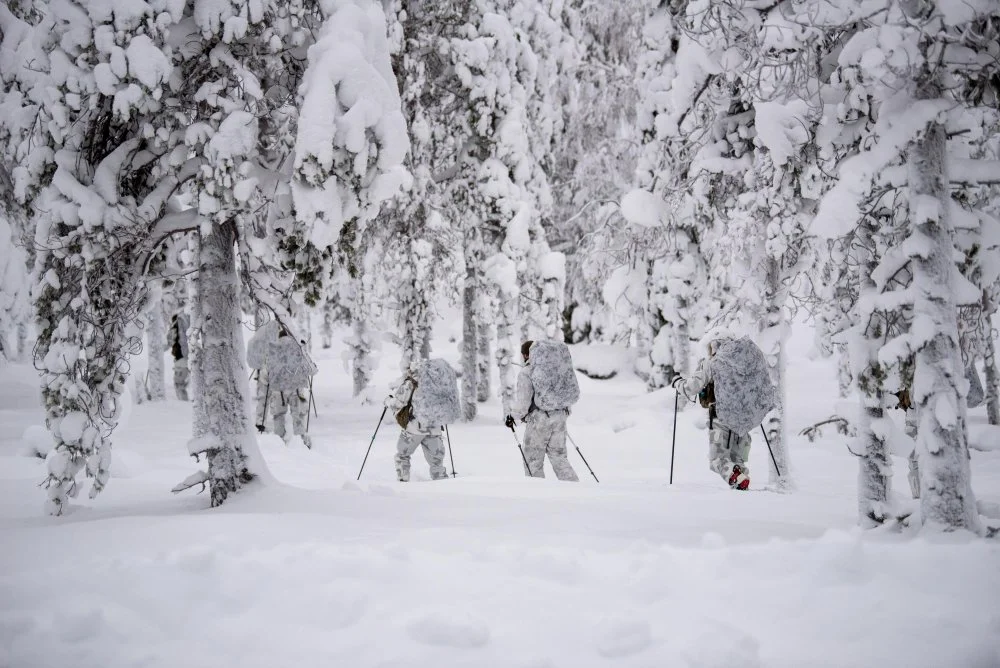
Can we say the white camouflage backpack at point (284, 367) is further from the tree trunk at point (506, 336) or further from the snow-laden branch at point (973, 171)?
the snow-laden branch at point (973, 171)

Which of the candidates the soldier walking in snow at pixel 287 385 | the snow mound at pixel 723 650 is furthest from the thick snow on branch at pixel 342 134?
the soldier walking in snow at pixel 287 385

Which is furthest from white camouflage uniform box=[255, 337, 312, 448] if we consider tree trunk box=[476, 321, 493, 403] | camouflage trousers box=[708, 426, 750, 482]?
camouflage trousers box=[708, 426, 750, 482]

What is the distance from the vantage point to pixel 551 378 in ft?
26.4

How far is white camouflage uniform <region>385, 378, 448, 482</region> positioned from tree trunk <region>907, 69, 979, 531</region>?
5628mm

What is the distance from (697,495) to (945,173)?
3.59 metres

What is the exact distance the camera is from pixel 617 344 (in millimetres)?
25312

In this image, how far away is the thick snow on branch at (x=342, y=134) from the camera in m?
4.83

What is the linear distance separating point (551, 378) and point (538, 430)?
0.72m

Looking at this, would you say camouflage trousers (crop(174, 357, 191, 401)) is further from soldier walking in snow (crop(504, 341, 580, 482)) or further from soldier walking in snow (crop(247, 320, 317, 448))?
soldier walking in snow (crop(504, 341, 580, 482))

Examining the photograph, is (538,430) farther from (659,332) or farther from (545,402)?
(659,332)

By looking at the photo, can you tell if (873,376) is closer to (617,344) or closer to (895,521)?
(895,521)

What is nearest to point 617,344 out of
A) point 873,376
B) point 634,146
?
point 634,146

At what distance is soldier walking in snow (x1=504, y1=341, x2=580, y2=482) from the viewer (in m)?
8.06

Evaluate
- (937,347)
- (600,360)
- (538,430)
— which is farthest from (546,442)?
(600,360)
